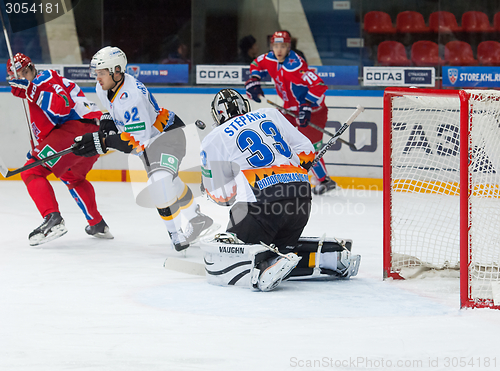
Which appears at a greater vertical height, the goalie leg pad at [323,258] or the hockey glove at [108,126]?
the hockey glove at [108,126]

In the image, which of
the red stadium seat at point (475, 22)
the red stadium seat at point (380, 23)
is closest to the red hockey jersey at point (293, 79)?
the red stadium seat at point (380, 23)

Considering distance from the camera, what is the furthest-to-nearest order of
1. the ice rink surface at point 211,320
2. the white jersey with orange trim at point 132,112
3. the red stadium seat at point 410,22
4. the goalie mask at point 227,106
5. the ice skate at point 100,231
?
1. the red stadium seat at point 410,22
2. the ice skate at point 100,231
3. the white jersey with orange trim at point 132,112
4. the goalie mask at point 227,106
5. the ice rink surface at point 211,320

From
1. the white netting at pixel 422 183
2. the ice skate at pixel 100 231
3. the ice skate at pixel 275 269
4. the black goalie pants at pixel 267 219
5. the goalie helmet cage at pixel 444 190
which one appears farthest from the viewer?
the ice skate at pixel 100 231

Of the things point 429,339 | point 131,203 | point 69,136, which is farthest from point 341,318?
point 131,203

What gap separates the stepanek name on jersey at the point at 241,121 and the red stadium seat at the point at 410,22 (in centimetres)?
393

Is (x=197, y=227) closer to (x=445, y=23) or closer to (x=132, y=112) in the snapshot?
(x=132, y=112)

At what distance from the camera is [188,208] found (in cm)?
391

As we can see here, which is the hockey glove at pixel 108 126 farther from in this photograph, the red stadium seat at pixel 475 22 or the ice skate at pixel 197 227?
the red stadium seat at pixel 475 22

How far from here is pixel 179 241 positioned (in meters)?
3.75

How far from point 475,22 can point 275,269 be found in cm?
451

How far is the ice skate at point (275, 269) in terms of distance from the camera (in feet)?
9.22

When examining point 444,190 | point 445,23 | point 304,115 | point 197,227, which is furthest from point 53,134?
point 445,23

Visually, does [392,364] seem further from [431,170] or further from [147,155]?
Result: [147,155]

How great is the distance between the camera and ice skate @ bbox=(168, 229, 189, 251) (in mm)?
3738
